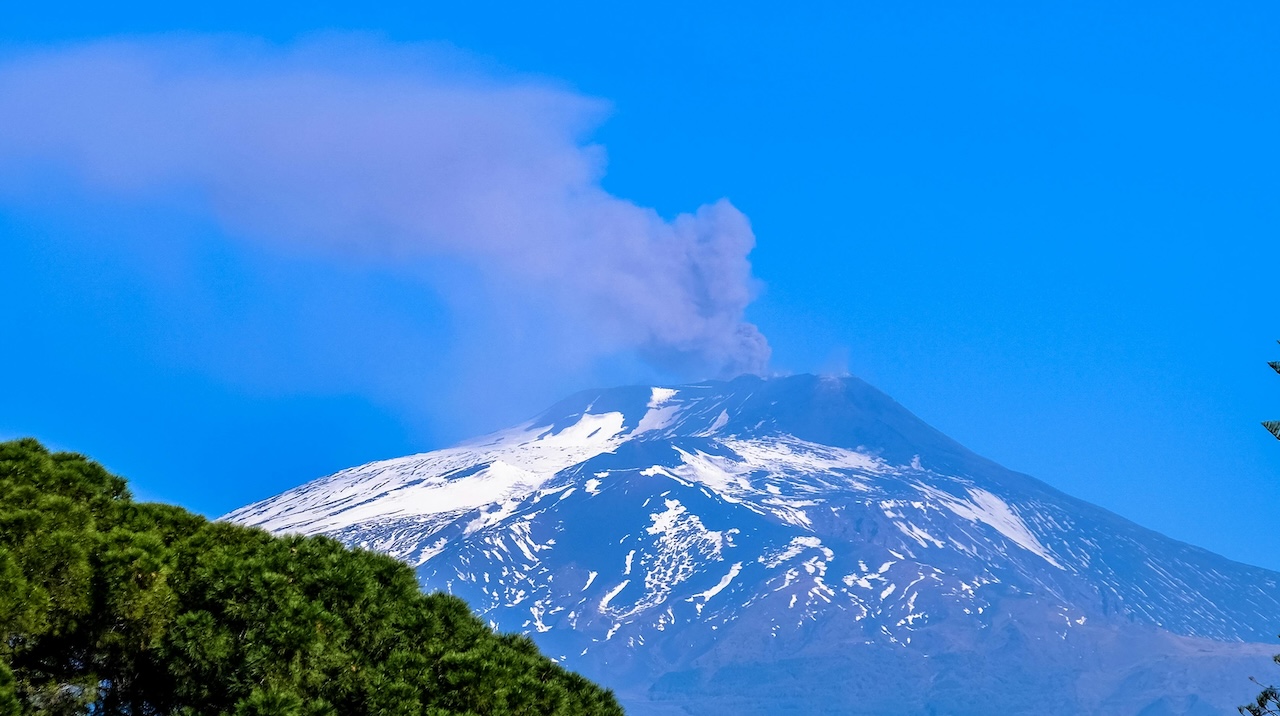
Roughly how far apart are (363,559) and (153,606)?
16.1 ft

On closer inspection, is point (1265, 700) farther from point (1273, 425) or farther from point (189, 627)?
point (189, 627)

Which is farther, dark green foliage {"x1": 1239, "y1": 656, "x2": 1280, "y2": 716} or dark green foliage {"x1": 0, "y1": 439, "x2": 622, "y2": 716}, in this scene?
dark green foliage {"x1": 1239, "y1": 656, "x2": 1280, "y2": 716}

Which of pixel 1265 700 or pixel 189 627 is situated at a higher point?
pixel 189 627

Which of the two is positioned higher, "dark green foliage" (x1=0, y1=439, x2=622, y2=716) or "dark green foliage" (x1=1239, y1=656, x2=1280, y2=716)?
"dark green foliage" (x1=0, y1=439, x2=622, y2=716)

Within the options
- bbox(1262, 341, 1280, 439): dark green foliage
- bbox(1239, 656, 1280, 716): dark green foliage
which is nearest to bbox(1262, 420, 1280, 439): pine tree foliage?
bbox(1262, 341, 1280, 439): dark green foliage

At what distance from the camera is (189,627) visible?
1981 cm

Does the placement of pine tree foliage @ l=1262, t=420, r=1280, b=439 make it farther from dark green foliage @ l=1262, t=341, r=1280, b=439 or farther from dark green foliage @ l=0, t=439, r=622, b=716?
dark green foliage @ l=0, t=439, r=622, b=716

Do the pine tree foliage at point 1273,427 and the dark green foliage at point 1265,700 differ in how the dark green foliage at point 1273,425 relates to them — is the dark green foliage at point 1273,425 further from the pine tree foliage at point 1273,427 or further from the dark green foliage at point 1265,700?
the dark green foliage at point 1265,700

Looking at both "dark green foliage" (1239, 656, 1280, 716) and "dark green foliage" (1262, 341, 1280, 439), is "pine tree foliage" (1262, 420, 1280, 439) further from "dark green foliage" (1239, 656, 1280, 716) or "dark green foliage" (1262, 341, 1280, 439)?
"dark green foliage" (1239, 656, 1280, 716)

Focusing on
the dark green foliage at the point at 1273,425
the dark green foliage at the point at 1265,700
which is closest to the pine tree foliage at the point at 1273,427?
the dark green foliage at the point at 1273,425

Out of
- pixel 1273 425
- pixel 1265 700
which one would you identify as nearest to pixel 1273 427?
pixel 1273 425

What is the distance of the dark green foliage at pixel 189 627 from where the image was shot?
18.9 meters

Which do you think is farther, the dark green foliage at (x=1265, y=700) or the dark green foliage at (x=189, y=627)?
the dark green foliage at (x=1265, y=700)

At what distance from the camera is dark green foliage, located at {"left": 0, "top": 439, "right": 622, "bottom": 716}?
18.9 metres
